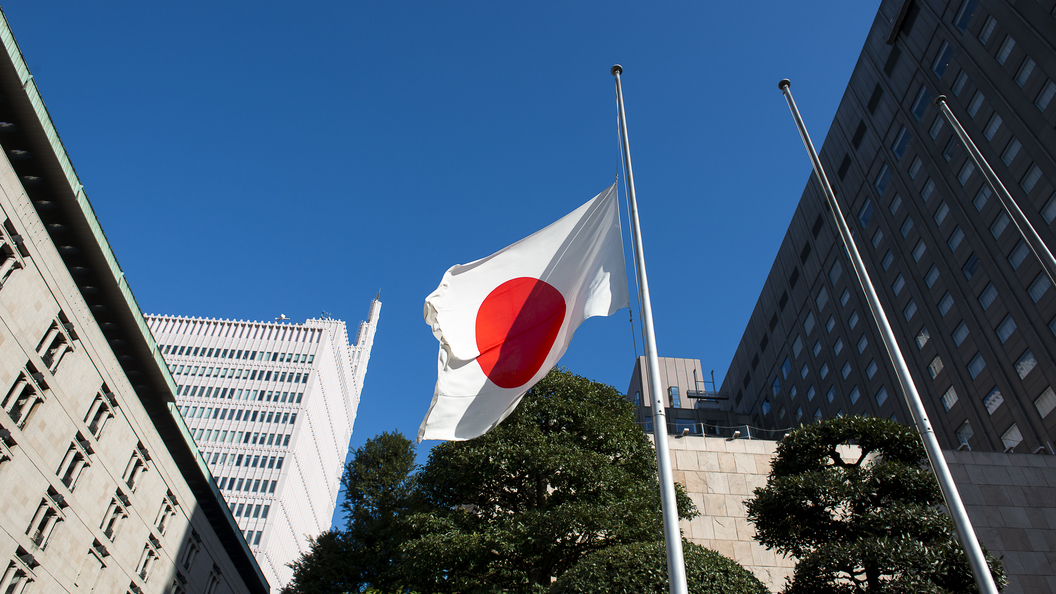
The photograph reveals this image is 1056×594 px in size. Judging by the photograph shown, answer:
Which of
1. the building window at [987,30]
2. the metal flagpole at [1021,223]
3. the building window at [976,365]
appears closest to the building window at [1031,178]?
the building window at [987,30]

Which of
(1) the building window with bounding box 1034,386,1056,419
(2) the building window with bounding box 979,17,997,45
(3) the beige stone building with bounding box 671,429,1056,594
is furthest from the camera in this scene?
(2) the building window with bounding box 979,17,997,45

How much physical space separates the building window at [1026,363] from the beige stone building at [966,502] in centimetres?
1044

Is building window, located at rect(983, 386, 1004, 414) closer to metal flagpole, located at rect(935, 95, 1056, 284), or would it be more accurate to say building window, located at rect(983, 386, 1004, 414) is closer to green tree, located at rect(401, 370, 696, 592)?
metal flagpole, located at rect(935, 95, 1056, 284)

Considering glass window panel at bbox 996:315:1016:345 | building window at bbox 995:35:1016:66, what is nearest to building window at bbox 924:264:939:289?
glass window panel at bbox 996:315:1016:345

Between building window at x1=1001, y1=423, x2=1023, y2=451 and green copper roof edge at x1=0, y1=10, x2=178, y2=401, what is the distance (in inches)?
1748

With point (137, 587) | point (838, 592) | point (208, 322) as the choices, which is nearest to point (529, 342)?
point (838, 592)

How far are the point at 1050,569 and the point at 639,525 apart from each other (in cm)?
1797

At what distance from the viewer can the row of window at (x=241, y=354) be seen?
349 feet

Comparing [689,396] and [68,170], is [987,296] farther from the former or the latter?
[68,170]

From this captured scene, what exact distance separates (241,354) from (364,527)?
8320 centimetres

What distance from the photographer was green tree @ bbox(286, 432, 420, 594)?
31531 mm

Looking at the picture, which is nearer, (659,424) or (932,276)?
(659,424)

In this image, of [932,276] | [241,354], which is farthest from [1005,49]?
[241,354]

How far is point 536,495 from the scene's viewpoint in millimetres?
19547
